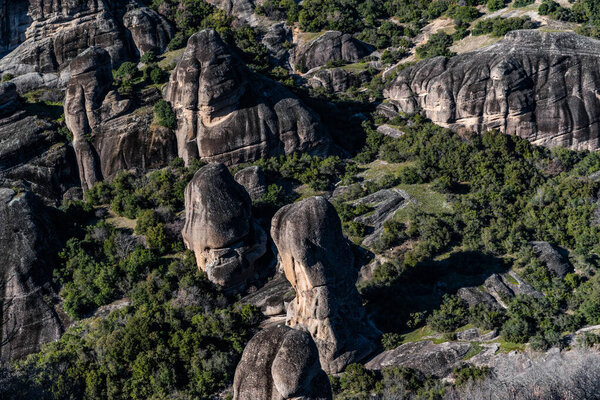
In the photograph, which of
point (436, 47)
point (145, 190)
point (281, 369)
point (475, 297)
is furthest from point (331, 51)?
point (281, 369)

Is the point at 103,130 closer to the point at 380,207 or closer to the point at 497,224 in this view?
the point at 380,207

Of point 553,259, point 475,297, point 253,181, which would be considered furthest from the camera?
point 253,181

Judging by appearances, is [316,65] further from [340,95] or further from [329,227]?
[329,227]

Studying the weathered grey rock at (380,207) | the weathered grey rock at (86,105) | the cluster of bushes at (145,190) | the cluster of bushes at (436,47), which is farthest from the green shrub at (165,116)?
the cluster of bushes at (436,47)

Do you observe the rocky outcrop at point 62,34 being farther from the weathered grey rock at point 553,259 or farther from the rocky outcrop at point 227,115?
the weathered grey rock at point 553,259

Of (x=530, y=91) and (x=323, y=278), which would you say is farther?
(x=530, y=91)

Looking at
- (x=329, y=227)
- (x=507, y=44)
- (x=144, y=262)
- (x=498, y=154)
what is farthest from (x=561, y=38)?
(x=144, y=262)
